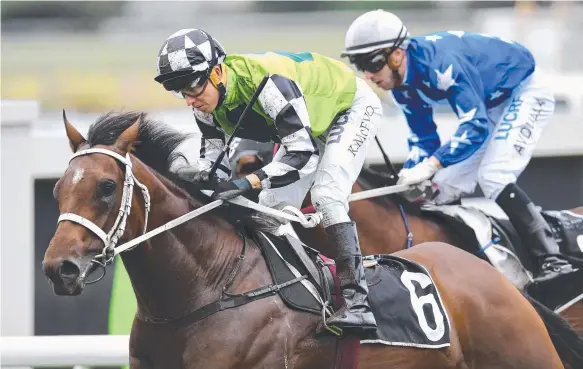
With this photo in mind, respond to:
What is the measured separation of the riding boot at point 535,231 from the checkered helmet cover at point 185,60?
6.73 feet

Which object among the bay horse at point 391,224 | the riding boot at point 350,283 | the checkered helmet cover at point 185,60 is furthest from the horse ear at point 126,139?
the bay horse at point 391,224

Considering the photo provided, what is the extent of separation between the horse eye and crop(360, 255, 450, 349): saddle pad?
3.34 feet

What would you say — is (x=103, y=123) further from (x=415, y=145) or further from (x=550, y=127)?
(x=550, y=127)

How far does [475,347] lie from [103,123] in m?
1.59

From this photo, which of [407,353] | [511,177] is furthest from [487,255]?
[407,353]

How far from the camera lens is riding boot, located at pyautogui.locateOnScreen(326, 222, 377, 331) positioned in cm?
353

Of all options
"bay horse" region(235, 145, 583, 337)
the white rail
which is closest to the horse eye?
"bay horse" region(235, 145, 583, 337)

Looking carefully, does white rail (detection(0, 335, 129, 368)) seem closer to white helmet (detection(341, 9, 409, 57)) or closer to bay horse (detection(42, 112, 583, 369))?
bay horse (detection(42, 112, 583, 369))

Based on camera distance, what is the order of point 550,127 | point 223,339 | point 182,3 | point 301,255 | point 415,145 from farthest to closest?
point 182,3 → point 550,127 → point 415,145 → point 301,255 → point 223,339

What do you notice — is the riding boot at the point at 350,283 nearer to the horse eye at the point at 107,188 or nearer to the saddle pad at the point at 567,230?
the horse eye at the point at 107,188

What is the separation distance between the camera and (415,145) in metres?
5.50

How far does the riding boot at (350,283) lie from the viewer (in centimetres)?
353

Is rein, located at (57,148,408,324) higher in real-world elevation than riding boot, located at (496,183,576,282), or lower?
higher

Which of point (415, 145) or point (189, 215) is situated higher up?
point (189, 215)
